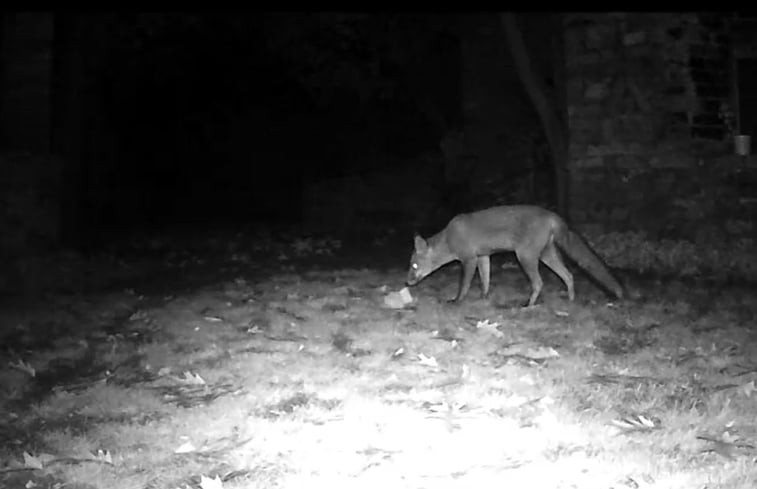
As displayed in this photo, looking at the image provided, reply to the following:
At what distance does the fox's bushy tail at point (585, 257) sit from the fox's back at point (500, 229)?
16 cm

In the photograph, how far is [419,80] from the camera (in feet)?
72.3

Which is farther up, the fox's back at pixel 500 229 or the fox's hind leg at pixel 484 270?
the fox's back at pixel 500 229

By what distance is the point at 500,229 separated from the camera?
9.85 meters

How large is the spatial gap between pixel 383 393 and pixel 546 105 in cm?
889

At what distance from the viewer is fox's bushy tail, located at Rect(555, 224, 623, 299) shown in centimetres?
956

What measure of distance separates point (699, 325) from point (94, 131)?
1548 cm

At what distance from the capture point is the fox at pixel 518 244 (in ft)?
31.6

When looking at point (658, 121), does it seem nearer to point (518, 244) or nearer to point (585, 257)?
point (585, 257)

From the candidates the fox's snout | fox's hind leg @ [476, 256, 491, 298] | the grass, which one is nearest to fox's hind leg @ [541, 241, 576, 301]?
the grass

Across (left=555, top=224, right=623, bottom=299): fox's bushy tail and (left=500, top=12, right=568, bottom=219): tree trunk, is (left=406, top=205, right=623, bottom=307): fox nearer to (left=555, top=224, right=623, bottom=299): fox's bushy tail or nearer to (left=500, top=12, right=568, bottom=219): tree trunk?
(left=555, top=224, right=623, bottom=299): fox's bushy tail

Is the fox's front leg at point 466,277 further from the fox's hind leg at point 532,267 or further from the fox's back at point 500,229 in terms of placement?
the fox's hind leg at point 532,267

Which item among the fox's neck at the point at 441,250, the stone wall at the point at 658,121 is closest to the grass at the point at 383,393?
the fox's neck at the point at 441,250

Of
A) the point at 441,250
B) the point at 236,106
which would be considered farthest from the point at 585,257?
the point at 236,106

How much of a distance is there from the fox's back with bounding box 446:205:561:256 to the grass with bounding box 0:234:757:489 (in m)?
0.69
